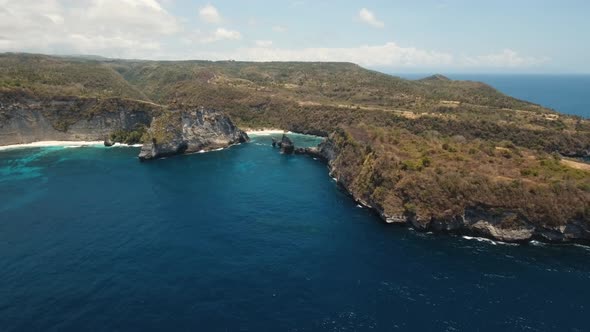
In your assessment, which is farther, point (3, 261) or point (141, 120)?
point (141, 120)

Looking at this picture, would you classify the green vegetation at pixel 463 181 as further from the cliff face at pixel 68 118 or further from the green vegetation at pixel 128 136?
the cliff face at pixel 68 118

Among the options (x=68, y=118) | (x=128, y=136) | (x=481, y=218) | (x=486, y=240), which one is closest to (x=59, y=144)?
(x=68, y=118)

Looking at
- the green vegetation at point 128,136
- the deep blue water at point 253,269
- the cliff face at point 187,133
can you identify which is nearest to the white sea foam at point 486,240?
the deep blue water at point 253,269

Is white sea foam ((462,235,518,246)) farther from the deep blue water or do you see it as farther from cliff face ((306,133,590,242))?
the deep blue water

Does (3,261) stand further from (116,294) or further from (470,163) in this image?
(470,163)

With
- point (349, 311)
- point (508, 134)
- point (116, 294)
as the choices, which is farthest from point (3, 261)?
point (508, 134)

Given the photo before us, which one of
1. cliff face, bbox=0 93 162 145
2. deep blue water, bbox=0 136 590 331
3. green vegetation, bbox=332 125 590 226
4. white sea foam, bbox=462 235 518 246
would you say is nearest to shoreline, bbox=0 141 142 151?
cliff face, bbox=0 93 162 145
